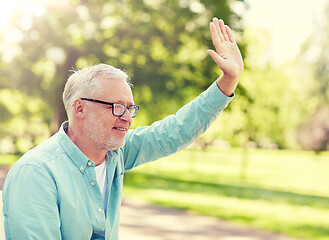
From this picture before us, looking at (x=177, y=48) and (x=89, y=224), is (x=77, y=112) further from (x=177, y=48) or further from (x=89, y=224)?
(x=177, y=48)

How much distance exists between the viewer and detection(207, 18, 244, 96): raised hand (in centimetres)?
226

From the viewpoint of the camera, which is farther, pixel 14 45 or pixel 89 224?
pixel 14 45

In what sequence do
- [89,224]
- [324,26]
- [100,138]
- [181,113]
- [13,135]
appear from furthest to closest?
[324,26]
[13,135]
[181,113]
[100,138]
[89,224]

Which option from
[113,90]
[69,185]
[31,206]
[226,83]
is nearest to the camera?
[31,206]

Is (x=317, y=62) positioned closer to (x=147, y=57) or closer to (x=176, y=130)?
(x=147, y=57)

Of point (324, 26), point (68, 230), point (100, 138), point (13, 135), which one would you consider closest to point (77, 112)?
point (100, 138)

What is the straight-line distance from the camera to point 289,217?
10.3 m

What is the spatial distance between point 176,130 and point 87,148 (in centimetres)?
47

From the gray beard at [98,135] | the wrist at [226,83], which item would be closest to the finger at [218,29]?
the wrist at [226,83]

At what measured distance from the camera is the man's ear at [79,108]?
207 centimetres

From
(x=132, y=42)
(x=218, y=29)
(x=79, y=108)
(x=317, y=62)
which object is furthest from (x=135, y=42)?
(x=317, y=62)

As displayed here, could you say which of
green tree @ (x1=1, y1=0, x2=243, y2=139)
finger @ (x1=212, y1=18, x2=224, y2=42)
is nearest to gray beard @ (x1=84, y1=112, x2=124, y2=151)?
finger @ (x1=212, y1=18, x2=224, y2=42)

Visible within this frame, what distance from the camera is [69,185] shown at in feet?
6.05

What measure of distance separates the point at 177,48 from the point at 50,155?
11.7 metres
